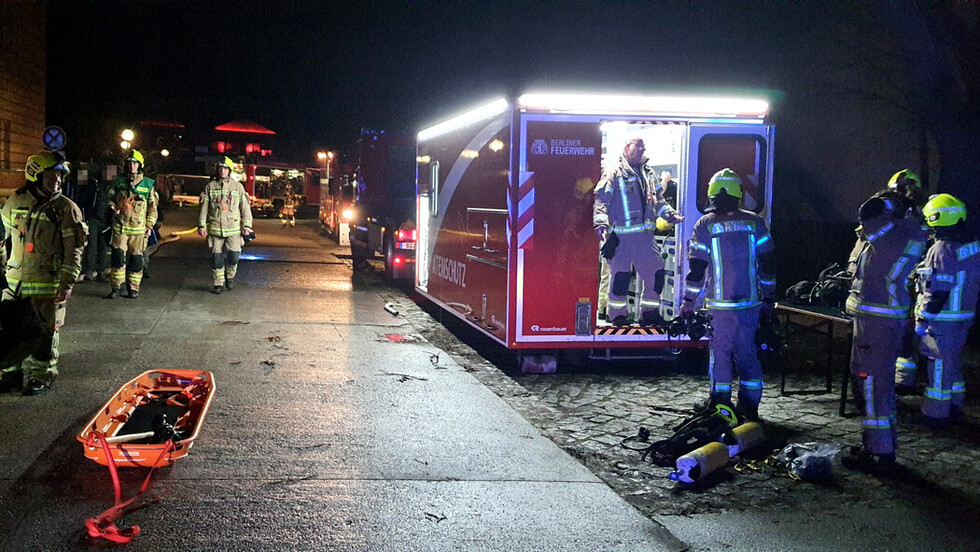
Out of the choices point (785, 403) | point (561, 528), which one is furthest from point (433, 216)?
point (561, 528)

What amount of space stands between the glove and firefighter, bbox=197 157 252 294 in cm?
700

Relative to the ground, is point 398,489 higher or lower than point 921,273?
lower

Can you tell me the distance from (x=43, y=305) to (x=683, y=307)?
207 inches

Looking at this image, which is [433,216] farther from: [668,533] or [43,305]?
[668,533]

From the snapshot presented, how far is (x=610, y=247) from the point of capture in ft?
28.2

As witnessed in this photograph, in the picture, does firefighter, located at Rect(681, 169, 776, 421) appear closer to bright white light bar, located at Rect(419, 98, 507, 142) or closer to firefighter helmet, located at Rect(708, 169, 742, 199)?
firefighter helmet, located at Rect(708, 169, 742, 199)

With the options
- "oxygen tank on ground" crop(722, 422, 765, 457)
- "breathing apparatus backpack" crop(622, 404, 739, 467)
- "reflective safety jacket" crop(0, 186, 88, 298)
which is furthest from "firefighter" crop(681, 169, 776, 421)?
"reflective safety jacket" crop(0, 186, 88, 298)

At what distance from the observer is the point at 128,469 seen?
16.8 ft

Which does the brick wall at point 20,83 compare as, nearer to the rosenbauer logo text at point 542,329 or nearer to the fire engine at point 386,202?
the fire engine at point 386,202

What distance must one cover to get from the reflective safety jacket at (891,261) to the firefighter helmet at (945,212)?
1365mm

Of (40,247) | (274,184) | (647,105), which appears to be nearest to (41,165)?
(40,247)

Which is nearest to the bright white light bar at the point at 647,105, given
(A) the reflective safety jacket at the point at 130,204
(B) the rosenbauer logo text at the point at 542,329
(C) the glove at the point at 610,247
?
(C) the glove at the point at 610,247

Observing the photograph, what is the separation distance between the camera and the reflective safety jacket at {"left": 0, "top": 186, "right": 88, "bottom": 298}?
6758 mm

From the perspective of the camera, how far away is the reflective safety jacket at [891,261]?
584 centimetres
